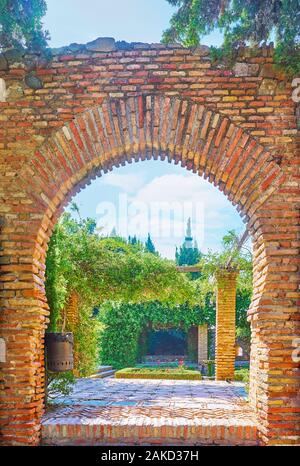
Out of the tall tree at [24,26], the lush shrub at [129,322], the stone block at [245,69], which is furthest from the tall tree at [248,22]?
the lush shrub at [129,322]

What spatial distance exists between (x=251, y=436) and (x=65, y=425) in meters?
1.68

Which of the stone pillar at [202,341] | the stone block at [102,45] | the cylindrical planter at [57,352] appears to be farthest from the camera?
the stone pillar at [202,341]

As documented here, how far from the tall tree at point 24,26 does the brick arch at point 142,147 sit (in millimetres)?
870

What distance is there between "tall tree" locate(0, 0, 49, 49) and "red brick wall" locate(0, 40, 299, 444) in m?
0.16

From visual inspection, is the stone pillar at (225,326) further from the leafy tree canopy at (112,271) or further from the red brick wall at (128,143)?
the red brick wall at (128,143)

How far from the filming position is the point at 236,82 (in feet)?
14.0

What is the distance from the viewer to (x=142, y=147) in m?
4.43

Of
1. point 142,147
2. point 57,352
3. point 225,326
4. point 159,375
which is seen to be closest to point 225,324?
point 225,326

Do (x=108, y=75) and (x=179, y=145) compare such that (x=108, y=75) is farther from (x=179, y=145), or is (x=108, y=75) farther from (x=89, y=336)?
(x=89, y=336)

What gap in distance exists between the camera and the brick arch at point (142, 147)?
4176 mm

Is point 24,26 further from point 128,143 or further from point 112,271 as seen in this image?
point 112,271

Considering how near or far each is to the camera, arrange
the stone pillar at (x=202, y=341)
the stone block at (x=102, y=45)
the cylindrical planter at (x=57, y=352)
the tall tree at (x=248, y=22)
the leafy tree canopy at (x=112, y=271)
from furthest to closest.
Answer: the stone pillar at (x=202, y=341), the leafy tree canopy at (x=112, y=271), the cylindrical planter at (x=57, y=352), the stone block at (x=102, y=45), the tall tree at (x=248, y=22)

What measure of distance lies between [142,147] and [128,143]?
0.55ft

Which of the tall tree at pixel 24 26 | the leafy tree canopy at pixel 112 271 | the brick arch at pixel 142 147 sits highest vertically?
the tall tree at pixel 24 26
